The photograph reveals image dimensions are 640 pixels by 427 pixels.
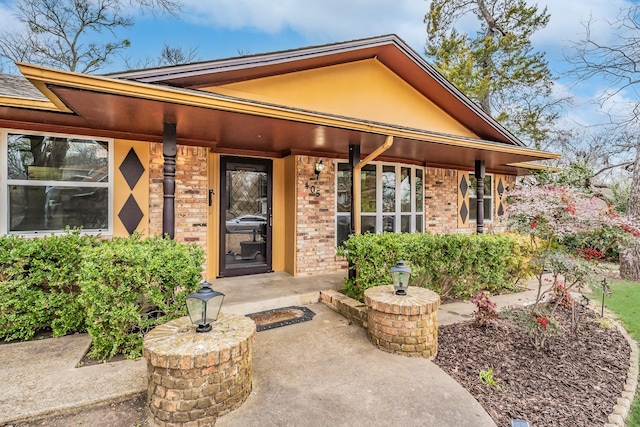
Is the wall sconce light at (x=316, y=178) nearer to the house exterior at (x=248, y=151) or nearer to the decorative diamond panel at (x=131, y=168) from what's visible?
the house exterior at (x=248, y=151)

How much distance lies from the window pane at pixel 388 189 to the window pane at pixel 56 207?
206 inches

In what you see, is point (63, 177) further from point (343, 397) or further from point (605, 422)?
point (605, 422)

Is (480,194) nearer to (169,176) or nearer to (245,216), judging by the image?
(245,216)

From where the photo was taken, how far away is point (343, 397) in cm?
250

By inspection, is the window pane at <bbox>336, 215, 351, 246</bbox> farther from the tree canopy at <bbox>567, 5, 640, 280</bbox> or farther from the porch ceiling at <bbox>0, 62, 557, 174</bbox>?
the tree canopy at <bbox>567, 5, 640, 280</bbox>

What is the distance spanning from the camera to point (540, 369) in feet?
10.3

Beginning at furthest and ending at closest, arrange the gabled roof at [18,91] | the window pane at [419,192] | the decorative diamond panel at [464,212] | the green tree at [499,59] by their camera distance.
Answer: the green tree at [499,59] < the decorative diamond panel at [464,212] < the window pane at [419,192] < the gabled roof at [18,91]

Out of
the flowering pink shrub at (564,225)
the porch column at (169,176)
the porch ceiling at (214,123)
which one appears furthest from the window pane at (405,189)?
the porch column at (169,176)

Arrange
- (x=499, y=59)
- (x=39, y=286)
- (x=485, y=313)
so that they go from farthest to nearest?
(x=499, y=59), (x=485, y=313), (x=39, y=286)

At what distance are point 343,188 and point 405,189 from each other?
173 cm

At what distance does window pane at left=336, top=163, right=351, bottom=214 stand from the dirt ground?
484 cm

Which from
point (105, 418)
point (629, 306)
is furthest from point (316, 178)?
point (629, 306)

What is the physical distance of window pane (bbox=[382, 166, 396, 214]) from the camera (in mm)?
7086

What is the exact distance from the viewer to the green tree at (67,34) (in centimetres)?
1127
